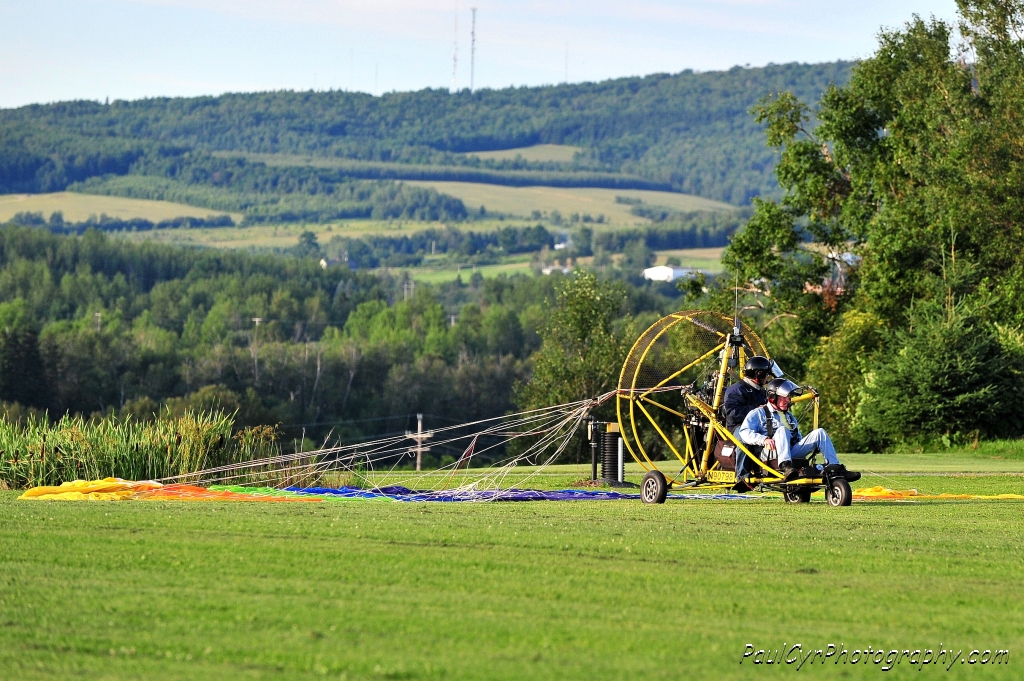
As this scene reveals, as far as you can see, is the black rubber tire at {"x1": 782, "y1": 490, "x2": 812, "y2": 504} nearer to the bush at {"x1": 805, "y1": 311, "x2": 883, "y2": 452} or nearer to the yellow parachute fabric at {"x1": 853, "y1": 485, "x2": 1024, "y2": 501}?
the yellow parachute fabric at {"x1": 853, "y1": 485, "x2": 1024, "y2": 501}

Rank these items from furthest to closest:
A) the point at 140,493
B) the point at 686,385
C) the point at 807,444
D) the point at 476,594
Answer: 1. the point at 686,385
2. the point at 140,493
3. the point at 807,444
4. the point at 476,594

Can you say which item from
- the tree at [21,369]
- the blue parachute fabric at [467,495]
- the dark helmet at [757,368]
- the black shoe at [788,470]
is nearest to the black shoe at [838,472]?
the black shoe at [788,470]

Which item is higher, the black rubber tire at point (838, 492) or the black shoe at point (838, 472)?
the black shoe at point (838, 472)

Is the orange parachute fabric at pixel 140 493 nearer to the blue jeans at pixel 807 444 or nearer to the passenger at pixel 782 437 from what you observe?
the passenger at pixel 782 437

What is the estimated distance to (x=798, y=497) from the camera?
56.9ft

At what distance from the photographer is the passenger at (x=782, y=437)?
1661 centimetres

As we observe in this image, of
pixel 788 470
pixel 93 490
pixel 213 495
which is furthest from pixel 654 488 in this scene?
pixel 93 490

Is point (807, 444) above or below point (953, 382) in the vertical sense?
above

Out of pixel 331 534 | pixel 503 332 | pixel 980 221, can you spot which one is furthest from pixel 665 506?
pixel 503 332

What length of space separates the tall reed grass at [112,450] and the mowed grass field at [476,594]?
597 cm

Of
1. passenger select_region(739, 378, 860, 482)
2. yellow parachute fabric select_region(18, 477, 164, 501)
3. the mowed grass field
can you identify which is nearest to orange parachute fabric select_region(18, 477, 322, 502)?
yellow parachute fabric select_region(18, 477, 164, 501)

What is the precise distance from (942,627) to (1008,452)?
2869 cm

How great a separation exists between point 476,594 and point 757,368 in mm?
8597

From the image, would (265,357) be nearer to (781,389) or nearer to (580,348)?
(580,348)
